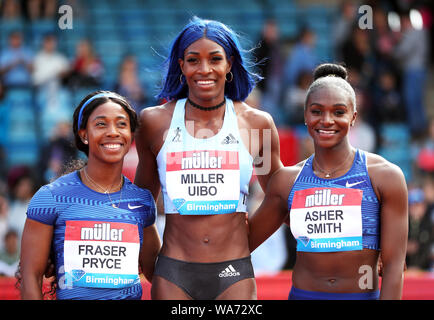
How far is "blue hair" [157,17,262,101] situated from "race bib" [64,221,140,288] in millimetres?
1006

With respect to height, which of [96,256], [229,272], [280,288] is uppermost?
[96,256]

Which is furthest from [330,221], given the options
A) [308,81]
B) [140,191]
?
[308,81]

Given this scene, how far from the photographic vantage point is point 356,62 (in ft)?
31.7

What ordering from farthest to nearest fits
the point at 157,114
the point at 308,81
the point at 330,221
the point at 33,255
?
the point at 308,81 < the point at 157,114 < the point at 330,221 < the point at 33,255

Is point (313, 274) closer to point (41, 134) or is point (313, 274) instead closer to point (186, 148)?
point (186, 148)

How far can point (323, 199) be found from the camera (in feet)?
12.0

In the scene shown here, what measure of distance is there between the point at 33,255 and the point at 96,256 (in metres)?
0.32

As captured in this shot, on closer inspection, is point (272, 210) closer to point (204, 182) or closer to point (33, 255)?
point (204, 182)

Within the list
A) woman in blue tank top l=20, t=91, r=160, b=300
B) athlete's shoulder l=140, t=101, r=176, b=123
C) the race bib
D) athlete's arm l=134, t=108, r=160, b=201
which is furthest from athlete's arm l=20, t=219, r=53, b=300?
athlete's shoulder l=140, t=101, r=176, b=123

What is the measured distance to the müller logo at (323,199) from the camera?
143 inches

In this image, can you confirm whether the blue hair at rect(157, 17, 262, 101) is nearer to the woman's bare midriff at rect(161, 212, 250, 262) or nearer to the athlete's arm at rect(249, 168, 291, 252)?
the athlete's arm at rect(249, 168, 291, 252)

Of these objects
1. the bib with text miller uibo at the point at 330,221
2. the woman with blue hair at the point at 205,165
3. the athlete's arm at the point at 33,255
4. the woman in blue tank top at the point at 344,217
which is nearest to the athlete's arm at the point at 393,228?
the woman in blue tank top at the point at 344,217

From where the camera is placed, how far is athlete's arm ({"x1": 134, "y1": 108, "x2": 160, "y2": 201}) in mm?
3996

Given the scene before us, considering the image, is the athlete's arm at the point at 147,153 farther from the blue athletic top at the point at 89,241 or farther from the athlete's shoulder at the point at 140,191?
the blue athletic top at the point at 89,241
